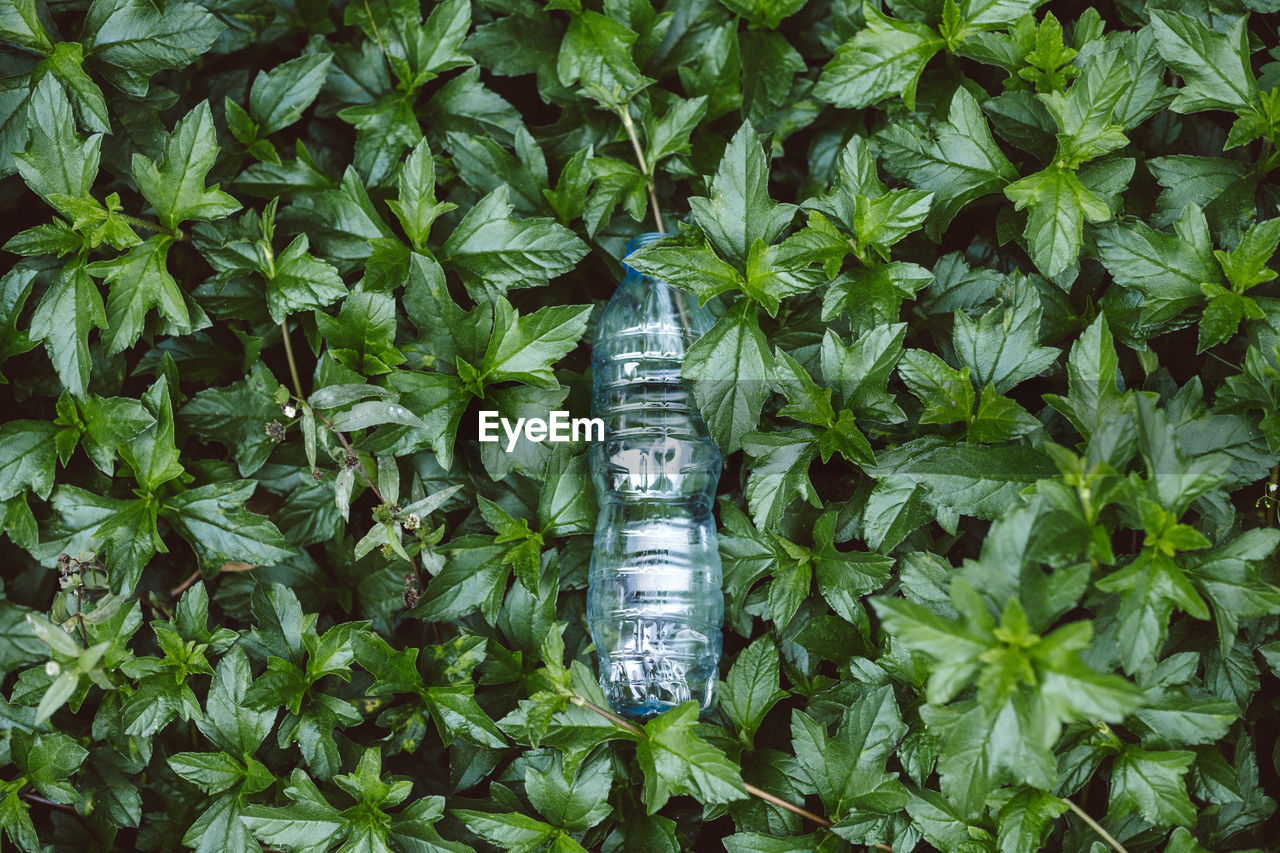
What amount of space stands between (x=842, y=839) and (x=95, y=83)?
2102 mm

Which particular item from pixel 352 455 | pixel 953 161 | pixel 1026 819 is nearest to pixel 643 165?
pixel 953 161

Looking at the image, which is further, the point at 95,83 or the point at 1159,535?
the point at 95,83

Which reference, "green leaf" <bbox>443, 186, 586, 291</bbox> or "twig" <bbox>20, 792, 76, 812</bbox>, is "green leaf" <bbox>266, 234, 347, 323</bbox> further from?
"twig" <bbox>20, 792, 76, 812</bbox>

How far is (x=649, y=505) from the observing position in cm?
193

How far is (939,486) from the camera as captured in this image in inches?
58.4

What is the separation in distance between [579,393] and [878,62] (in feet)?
2.92

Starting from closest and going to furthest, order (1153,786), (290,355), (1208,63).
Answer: (1153,786), (1208,63), (290,355)

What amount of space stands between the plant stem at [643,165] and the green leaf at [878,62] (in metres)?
0.38

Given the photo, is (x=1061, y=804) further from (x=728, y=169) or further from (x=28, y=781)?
(x=28, y=781)

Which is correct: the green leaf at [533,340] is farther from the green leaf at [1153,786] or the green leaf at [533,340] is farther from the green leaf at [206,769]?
the green leaf at [1153,786]

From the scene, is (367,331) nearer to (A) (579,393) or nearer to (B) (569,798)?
(A) (579,393)

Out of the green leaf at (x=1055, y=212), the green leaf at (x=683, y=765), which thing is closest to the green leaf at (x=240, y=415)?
the green leaf at (x=683, y=765)

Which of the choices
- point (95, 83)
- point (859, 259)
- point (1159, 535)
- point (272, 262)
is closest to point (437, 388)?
point (272, 262)

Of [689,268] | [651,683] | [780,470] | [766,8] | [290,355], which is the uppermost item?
[766,8]
